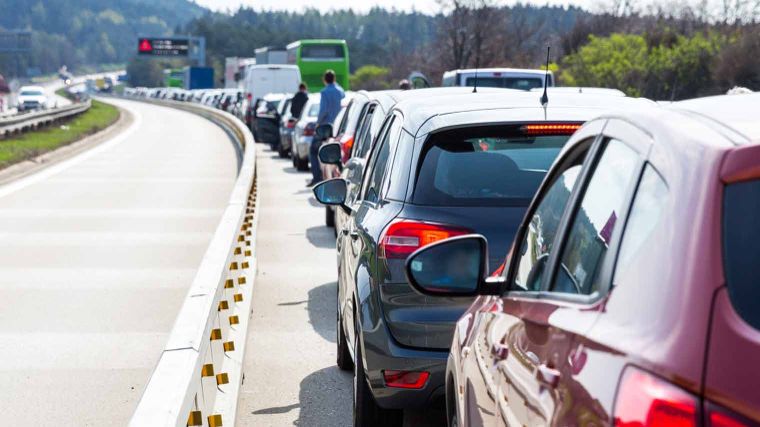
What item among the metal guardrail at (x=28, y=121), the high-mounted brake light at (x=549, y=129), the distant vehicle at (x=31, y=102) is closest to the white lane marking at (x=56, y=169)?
the metal guardrail at (x=28, y=121)

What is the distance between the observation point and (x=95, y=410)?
7164 millimetres

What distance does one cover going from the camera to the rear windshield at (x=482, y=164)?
19.7 feet

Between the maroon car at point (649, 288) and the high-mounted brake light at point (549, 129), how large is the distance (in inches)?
100.0

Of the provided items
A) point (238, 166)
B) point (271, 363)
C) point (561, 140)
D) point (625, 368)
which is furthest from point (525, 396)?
point (238, 166)

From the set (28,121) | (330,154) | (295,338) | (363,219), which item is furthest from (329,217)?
(28,121)

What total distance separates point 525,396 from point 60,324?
7307 mm

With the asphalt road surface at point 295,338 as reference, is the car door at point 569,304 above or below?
above

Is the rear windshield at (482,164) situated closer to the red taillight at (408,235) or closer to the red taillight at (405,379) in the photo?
the red taillight at (408,235)

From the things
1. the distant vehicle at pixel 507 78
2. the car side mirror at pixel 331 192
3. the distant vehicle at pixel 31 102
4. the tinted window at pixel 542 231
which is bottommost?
the distant vehicle at pixel 31 102

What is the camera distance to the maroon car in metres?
2.13

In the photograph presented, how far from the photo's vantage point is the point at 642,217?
8.39 ft

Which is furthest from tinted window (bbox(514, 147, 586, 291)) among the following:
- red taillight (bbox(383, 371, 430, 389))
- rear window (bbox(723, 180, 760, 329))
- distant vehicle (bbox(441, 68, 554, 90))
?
distant vehicle (bbox(441, 68, 554, 90))

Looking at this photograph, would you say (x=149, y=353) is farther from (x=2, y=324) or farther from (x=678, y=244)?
(x=678, y=244)

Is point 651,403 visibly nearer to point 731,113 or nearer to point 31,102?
point 731,113
